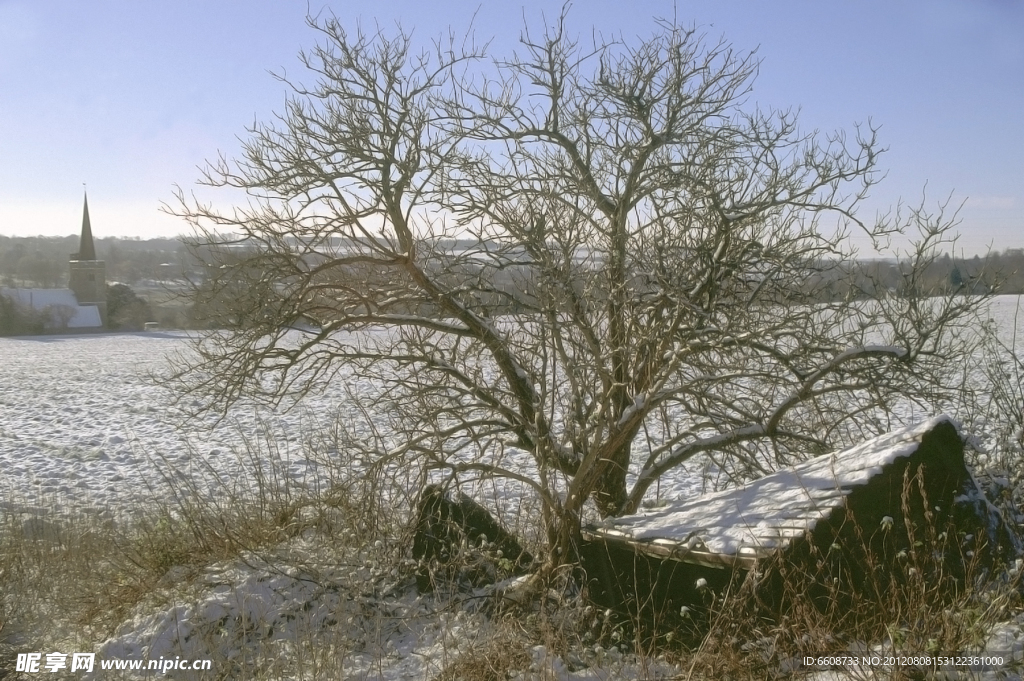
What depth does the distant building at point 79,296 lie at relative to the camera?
4703 centimetres

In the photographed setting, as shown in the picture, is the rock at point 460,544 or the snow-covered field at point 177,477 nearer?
the snow-covered field at point 177,477

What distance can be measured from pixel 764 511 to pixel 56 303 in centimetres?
5456

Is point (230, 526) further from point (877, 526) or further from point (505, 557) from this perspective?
point (877, 526)

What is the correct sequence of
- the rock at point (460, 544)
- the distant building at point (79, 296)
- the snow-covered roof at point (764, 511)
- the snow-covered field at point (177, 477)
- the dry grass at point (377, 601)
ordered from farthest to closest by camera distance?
1. the distant building at point (79, 296)
2. the rock at point (460, 544)
3. the snow-covered field at point (177, 477)
4. the snow-covered roof at point (764, 511)
5. the dry grass at point (377, 601)

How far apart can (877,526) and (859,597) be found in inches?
28.2

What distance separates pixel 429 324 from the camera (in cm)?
788

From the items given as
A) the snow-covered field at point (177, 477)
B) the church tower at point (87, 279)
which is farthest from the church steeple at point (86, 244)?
the snow-covered field at point (177, 477)

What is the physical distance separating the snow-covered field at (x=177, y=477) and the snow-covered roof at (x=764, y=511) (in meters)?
0.84

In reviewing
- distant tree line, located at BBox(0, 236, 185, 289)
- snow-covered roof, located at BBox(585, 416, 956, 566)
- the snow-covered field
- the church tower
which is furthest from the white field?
the church tower

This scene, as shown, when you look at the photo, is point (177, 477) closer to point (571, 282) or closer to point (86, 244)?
point (571, 282)

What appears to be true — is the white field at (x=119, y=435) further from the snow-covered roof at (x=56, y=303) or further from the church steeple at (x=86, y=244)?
the church steeple at (x=86, y=244)

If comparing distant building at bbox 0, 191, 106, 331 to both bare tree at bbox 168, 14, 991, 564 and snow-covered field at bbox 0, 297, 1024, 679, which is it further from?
bare tree at bbox 168, 14, 991, 564

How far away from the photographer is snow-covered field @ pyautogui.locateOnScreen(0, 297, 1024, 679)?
21.3ft

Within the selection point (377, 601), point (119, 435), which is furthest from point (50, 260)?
point (377, 601)
